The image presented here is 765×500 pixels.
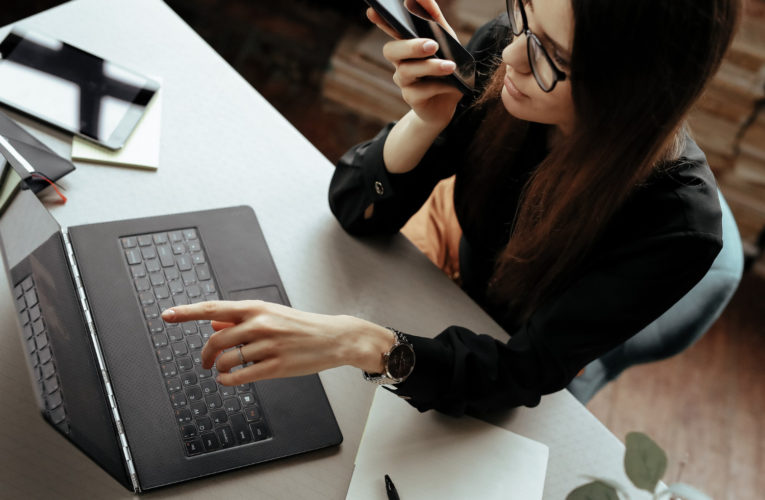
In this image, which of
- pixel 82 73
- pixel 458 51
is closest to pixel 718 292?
pixel 458 51

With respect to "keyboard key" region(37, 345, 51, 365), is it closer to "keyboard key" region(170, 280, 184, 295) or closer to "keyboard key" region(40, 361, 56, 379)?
"keyboard key" region(40, 361, 56, 379)

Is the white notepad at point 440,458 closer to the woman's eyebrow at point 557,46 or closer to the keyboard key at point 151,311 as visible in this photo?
the keyboard key at point 151,311

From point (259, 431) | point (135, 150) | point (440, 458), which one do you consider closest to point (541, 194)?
point (440, 458)

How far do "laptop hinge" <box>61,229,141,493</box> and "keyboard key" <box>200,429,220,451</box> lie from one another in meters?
0.08

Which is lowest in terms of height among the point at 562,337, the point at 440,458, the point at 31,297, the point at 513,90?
the point at 440,458

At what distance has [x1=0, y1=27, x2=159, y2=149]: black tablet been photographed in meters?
0.96

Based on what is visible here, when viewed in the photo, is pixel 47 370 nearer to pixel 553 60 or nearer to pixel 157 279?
pixel 157 279

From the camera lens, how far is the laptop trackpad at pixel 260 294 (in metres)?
0.88

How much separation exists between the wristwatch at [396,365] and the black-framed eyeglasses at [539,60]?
0.35 m

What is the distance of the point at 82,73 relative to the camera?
101cm

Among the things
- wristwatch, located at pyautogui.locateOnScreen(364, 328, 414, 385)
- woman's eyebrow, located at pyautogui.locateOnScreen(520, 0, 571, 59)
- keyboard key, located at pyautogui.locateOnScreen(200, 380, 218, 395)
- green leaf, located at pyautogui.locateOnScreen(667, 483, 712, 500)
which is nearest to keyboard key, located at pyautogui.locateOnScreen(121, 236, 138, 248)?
keyboard key, located at pyautogui.locateOnScreen(200, 380, 218, 395)

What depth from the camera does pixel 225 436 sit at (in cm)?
75

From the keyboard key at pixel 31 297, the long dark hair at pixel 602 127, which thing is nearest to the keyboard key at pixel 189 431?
the keyboard key at pixel 31 297

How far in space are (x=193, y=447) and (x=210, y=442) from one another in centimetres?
2
